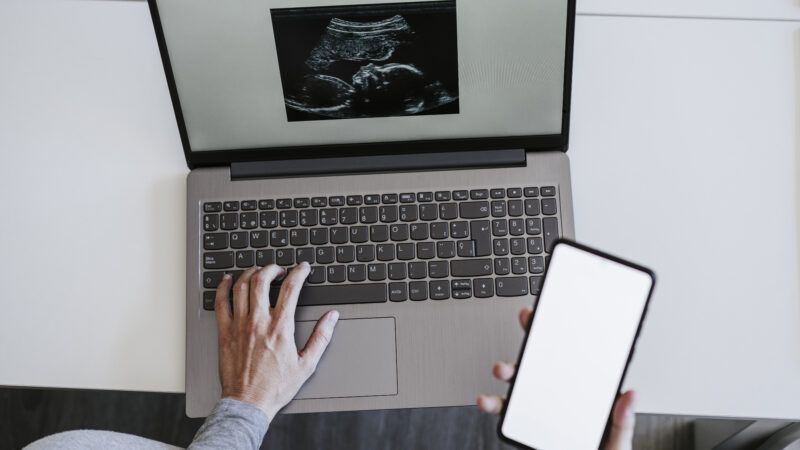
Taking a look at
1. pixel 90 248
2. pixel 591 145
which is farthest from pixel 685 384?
pixel 90 248

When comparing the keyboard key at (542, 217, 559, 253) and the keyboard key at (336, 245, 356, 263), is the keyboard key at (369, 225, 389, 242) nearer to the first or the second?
the keyboard key at (336, 245, 356, 263)

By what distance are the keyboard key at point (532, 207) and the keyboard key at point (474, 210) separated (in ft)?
0.14

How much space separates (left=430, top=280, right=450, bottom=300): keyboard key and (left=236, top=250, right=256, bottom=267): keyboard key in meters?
0.19

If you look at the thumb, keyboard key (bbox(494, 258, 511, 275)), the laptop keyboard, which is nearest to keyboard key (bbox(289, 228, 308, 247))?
the laptop keyboard

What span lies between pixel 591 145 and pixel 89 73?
0.58 meters

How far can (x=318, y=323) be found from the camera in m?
0.65

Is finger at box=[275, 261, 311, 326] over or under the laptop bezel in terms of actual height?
under

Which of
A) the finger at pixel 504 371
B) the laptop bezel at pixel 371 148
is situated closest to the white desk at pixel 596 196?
the laptop bezel at pixel 371 148

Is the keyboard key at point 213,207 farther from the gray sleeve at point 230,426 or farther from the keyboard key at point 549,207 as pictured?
the keyboard key at point 549,207

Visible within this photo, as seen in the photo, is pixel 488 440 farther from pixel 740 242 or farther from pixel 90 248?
pixel 90 248

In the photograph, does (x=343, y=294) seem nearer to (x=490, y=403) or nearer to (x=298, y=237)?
(x=298, y=237)

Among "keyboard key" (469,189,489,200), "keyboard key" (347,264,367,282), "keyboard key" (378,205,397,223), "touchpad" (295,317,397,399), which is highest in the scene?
"keyboard key" (469,189,489,200)

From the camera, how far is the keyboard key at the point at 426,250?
0.68 m

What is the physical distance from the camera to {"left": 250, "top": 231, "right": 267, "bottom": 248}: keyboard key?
687mm
